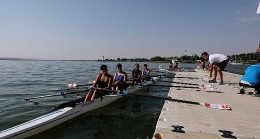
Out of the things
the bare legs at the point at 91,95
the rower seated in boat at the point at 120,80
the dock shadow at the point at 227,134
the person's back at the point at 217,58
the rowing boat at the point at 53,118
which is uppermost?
the person's back at the point at 217,58

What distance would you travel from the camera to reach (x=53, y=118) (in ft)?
23.8

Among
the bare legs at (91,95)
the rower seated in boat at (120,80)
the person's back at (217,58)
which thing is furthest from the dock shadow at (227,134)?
the person's back at (217,58)

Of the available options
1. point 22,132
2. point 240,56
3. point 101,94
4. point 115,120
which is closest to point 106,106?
point 101,94

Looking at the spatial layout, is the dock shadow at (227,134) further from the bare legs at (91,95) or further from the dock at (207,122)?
the bare legs at (91,95)

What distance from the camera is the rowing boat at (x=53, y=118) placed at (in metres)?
6.01

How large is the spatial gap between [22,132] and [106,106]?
16.7ft

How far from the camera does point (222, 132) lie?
210 inches

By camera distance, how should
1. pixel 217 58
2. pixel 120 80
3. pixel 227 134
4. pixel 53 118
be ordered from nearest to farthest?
pixel 227 134
pixel 53 118
pixel 120 80
pixel 217 58

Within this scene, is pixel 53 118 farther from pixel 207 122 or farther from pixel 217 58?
pixel 217 58

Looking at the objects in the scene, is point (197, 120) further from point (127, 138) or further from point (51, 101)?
point (51, 101)

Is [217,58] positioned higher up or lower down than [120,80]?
higher up

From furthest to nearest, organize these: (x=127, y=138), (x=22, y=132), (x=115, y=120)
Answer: (x=115, y=120), (x=127, y=138), (x=22, y=132)

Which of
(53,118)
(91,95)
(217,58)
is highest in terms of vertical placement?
(217,58)

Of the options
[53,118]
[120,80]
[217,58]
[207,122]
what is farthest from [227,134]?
[217,58]
